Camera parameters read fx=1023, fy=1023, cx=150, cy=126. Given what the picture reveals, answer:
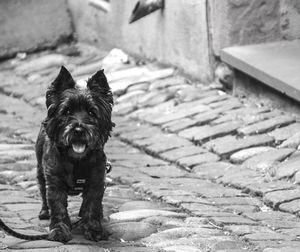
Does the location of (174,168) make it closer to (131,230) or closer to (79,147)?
(131,230)

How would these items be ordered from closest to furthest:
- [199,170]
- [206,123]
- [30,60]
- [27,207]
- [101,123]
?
[101,123] < [27,207] < [199,170] < [206,123] < [30,60]

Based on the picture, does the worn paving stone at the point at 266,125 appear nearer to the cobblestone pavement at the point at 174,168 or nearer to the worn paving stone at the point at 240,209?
the cobblestone pavement at the point at 174,168

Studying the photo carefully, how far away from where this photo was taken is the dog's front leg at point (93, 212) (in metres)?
6.59

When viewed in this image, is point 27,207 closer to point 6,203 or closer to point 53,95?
point 6,203

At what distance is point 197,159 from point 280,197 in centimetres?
166

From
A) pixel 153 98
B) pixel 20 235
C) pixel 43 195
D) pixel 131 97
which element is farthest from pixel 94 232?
pixel 131 97

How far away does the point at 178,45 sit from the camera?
12.6 metres

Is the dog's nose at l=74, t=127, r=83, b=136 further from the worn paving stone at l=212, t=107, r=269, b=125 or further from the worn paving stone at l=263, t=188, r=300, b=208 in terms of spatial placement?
the worn paving stone at l=212, t=107, r=269, b=125

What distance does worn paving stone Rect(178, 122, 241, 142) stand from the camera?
1016cm

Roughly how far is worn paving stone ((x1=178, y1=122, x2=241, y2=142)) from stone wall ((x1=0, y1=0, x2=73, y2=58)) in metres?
5.69

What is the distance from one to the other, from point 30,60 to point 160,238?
8922 mm

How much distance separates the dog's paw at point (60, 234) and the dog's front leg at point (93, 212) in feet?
0.49

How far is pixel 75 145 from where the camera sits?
634 centimetres

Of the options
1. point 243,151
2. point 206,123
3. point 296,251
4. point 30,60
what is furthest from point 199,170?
point 30,60
